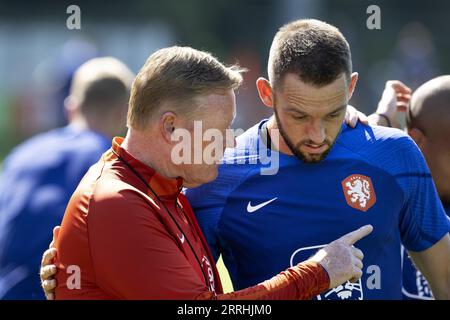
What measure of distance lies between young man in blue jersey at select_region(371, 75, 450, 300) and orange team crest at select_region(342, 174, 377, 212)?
0.70m

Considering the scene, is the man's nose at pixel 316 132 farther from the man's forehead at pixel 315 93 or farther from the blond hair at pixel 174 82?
the blond hair at pixel 174 82

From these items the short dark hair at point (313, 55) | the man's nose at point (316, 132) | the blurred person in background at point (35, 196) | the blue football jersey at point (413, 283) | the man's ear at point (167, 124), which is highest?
the short dark hair at point (313, 55)

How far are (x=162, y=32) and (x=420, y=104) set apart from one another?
71.2 ft

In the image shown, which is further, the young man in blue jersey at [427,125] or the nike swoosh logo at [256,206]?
the young man in blue jersey at [427,125]

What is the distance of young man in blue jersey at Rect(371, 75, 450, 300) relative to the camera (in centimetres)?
462

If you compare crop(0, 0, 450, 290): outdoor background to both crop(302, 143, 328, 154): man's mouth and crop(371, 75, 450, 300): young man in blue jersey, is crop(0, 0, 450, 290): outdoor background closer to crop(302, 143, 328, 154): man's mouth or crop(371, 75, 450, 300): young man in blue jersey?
crop(371, 75, 450, 300): young man in blue jersey

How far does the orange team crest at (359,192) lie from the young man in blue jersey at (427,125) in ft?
2.31

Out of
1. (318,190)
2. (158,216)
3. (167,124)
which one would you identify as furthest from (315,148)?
(158,216)

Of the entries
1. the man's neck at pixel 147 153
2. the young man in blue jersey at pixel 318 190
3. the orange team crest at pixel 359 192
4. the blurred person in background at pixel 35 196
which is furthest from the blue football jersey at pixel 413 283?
the blurred person in background at pixel 35 196

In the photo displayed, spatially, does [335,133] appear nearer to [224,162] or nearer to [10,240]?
[224,162]

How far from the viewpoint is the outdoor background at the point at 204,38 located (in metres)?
22.2

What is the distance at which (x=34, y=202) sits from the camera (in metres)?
5.67
